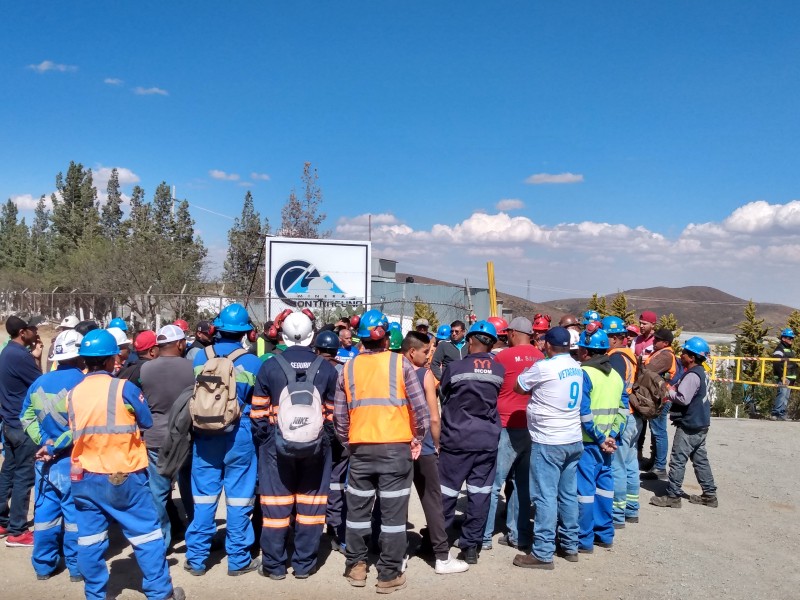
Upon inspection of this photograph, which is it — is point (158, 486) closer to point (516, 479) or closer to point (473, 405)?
point (473, 405)

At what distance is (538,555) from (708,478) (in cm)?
321

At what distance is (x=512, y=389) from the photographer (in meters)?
5.90

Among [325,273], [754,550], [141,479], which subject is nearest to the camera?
[141,479]

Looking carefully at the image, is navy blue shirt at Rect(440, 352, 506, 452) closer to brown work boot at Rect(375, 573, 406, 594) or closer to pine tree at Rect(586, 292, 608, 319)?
brown work boot at Rect(375, 573, 406, 594)

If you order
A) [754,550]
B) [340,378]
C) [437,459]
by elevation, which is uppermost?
[340,378]

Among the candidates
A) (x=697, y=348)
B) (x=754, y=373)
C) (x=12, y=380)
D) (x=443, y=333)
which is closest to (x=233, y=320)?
(x=12, y=380)

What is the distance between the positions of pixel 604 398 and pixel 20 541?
5558 millimetres

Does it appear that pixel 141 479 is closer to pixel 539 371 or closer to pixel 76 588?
pixel 76 588

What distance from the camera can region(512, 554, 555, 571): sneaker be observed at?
17.9 feet

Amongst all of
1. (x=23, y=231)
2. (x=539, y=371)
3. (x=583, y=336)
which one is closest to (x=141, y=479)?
(x=539, y=371)

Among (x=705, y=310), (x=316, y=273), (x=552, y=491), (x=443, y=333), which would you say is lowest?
(x=705, y=310)

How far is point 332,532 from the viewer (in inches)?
245

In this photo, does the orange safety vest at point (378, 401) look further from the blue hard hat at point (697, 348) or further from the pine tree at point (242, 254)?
the pine tree at point (242, 254)

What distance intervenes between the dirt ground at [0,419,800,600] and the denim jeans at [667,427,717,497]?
30 centimetres
